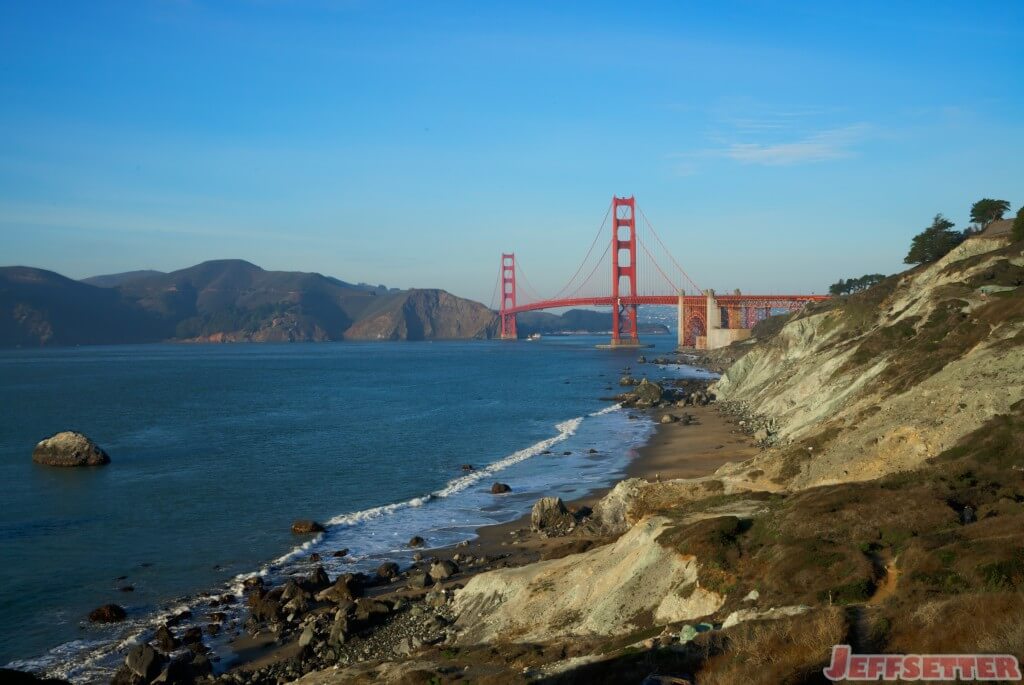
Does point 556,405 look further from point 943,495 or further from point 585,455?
point 943,495

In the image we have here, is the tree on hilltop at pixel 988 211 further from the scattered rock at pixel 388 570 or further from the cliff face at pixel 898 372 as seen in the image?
the scattered rock at pixel 388 570

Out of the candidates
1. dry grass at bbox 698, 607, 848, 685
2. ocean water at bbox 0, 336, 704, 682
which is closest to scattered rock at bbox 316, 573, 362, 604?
ocean water at bbox 0, 336, 704, 682

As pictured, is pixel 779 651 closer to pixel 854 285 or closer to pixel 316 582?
pixel 316 582

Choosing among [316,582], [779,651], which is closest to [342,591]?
[316,582]

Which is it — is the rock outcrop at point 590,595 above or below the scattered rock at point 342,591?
above

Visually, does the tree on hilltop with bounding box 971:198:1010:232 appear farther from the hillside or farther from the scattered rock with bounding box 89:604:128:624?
the scattered rock with bounding box 89:604:128:624

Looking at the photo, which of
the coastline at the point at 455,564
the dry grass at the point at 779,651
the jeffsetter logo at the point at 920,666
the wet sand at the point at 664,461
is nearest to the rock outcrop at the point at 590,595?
the coastline at the point at 455,564
